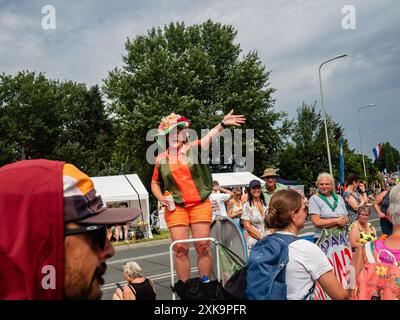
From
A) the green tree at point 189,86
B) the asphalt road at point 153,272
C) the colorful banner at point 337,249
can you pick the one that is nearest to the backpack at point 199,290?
the colorful banner at point 337,249

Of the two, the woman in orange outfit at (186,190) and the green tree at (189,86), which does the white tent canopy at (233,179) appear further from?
the woman in orange outfit at (186,190)

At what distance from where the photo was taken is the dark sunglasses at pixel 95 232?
3.41ft

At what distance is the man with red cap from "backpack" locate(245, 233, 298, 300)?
1.56 m

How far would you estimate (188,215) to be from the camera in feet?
12.6

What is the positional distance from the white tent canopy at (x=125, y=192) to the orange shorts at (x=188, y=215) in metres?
13.1

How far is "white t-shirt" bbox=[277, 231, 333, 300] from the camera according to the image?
2.49 m

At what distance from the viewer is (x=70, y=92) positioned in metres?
38.9

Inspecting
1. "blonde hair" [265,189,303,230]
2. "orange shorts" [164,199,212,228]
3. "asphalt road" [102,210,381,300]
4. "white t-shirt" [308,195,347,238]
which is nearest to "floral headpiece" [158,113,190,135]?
"orange shorts" [164,199,212,228]

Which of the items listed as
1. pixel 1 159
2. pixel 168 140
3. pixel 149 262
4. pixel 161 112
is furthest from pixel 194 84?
pixel 168 140

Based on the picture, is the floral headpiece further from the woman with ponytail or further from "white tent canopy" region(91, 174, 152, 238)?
"white tent canopy" region(91, 174, 152, 238)

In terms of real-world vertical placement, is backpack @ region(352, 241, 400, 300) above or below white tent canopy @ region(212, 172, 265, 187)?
above

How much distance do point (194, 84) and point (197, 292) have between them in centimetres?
2530
